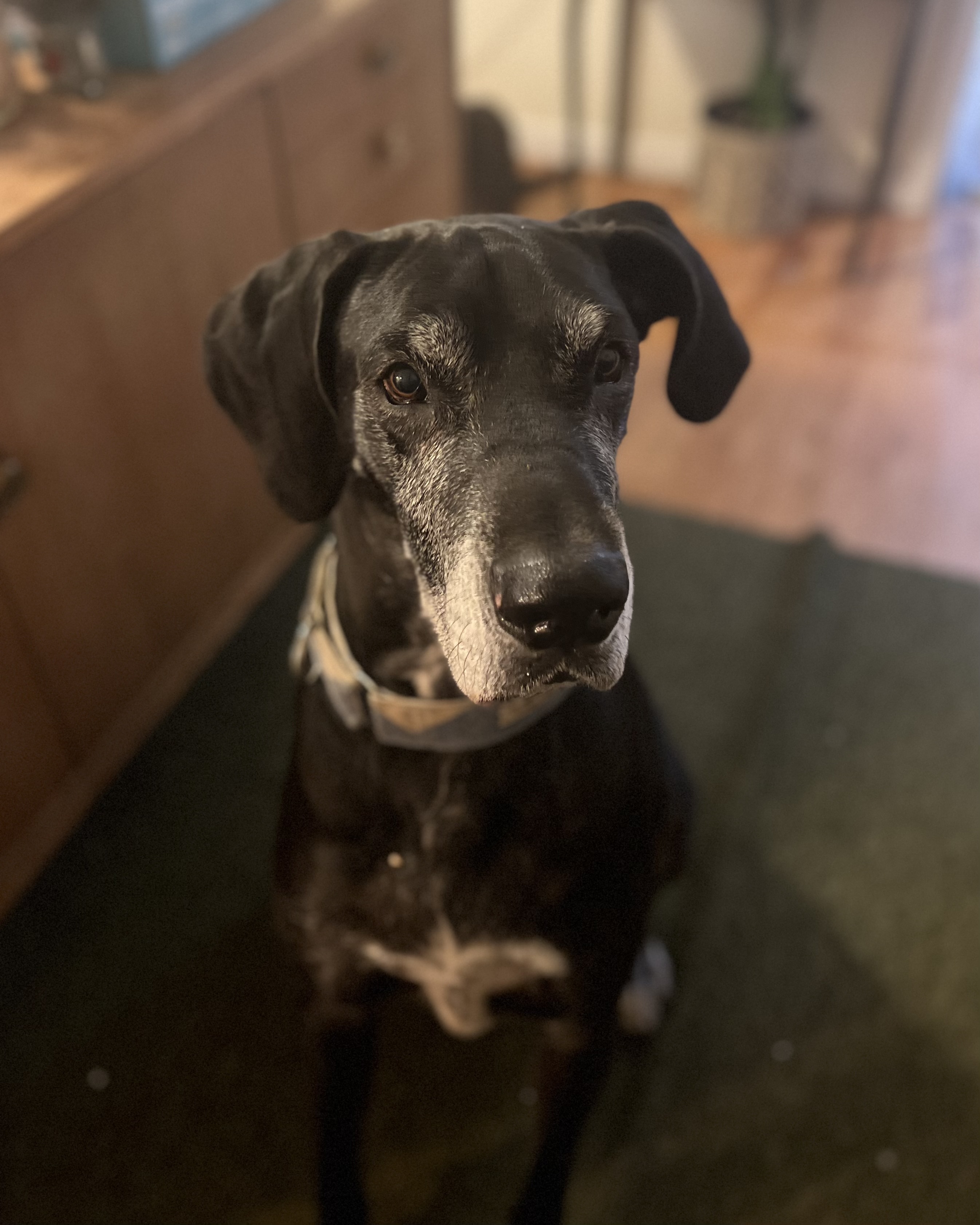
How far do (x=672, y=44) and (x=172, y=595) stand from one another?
3054mm

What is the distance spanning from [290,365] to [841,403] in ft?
7.93

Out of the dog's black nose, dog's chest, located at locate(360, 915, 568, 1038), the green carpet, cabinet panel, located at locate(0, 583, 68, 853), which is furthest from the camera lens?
cabinet panel, located at locate(0, 583, 68, 853)

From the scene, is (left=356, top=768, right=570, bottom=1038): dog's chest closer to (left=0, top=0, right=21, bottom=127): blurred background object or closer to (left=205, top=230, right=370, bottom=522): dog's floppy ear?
(left=205, top=230, right=370, bottom=522): dog's floppy ear

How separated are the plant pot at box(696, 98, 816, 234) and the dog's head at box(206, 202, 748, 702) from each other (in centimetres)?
274

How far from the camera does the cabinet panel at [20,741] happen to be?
1650 mm

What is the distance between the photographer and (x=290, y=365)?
3.49ft

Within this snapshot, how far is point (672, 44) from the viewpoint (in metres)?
3.86

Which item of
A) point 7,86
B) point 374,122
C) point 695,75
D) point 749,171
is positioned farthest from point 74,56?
point 695,75

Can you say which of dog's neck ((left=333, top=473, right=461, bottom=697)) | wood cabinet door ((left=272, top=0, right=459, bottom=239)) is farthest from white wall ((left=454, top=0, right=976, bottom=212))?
dog's neck ((left=333, top=473, right=461, bottom=697))

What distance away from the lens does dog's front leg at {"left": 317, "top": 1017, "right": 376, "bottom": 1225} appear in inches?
56.0

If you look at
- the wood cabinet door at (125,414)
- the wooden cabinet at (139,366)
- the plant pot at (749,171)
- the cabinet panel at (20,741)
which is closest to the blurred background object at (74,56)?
the wooden cabinet at (139,366)

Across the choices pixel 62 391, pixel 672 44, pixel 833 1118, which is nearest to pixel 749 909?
pixel 833 1118

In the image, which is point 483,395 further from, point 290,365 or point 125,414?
point 125,414

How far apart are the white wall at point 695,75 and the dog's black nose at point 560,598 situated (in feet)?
11.7
